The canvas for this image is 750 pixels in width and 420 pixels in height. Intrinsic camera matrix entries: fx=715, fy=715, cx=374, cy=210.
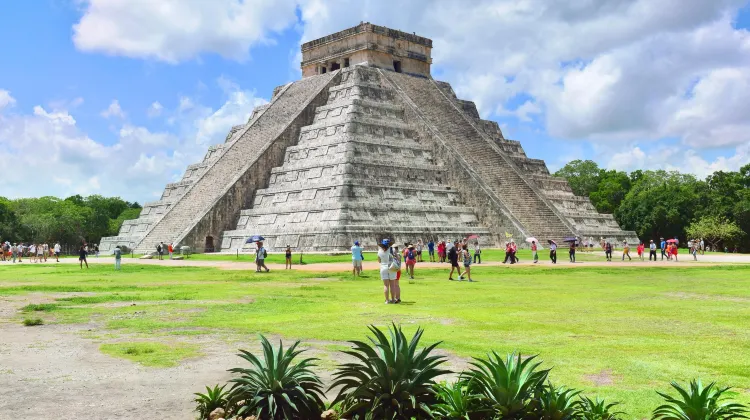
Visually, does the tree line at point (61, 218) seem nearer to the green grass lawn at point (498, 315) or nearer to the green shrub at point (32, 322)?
the green grass lawn at point (498, 315)

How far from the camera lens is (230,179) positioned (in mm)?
44562

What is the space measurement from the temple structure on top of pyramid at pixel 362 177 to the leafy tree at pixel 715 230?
1247 centimetres

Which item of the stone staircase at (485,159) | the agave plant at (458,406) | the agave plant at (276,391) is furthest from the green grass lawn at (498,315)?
Answer: the stone staircase at (485,159)

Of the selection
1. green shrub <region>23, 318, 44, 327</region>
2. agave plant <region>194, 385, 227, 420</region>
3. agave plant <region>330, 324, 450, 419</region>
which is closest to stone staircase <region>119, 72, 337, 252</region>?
green shrub <region>23, 318, 44, 327</region>

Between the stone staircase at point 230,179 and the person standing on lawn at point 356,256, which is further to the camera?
the stone staircase at point 230,179

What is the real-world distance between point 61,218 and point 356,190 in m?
49.7

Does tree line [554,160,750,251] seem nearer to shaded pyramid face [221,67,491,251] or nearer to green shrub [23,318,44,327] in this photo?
shaded pyramid face [221,67,491,251]

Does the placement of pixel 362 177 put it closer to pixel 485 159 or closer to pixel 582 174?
pixel 485 159

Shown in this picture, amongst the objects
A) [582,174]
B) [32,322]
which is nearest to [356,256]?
[32,322]

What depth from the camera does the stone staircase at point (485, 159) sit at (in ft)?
138

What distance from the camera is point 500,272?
25.8 m

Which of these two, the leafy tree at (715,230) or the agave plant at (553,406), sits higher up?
the leafy tree at (715,230)

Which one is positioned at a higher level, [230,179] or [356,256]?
[230,179]

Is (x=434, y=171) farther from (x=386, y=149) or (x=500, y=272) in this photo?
Result: (x=500, y=272)
